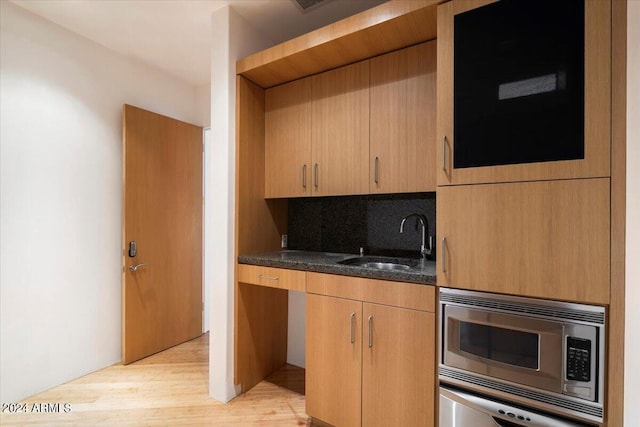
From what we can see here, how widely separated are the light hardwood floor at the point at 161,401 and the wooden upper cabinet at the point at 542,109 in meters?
1.82

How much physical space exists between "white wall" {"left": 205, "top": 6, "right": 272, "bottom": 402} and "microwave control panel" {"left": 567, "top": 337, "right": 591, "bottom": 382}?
6.19 feet

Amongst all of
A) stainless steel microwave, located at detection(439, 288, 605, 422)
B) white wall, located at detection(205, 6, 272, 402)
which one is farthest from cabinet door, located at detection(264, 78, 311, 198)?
stainless steel microwave, located at detection(439, 288, 605, 422)

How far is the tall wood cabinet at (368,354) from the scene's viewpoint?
5.02 ft


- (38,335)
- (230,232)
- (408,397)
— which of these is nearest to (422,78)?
(230,232)

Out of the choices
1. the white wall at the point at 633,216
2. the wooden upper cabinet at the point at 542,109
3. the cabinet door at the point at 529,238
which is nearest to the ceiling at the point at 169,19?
the wooden upper cabinet at the point at 542,109

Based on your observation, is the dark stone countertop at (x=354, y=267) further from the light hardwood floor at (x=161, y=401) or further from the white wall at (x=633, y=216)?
the light hardwood floor at (x=161, y=401)

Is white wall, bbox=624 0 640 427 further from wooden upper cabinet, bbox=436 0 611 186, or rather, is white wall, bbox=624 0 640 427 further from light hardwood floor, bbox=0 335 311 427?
light hardwood floor, bbox=0 335 311 427

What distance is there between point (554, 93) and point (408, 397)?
1518mm

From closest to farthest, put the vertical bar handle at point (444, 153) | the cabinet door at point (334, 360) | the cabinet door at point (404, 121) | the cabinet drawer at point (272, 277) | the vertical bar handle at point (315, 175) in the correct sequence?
1. the vertical bar handle at point (444, 153)
2. the cabinet door at point (334, 360)
3. the cabinet door at point (404, 121)
4. the cabinet drawer at point (272, 277)
5. the vertical bar handle at point (315, 175)

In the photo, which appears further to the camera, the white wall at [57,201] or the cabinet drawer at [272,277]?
the white wall at [57,201]

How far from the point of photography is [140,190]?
2803 millimetres

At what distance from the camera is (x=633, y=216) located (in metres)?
1.11

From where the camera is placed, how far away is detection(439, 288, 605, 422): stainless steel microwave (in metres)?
1.19

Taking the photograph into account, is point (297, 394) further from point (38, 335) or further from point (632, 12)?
point (632, 12)
